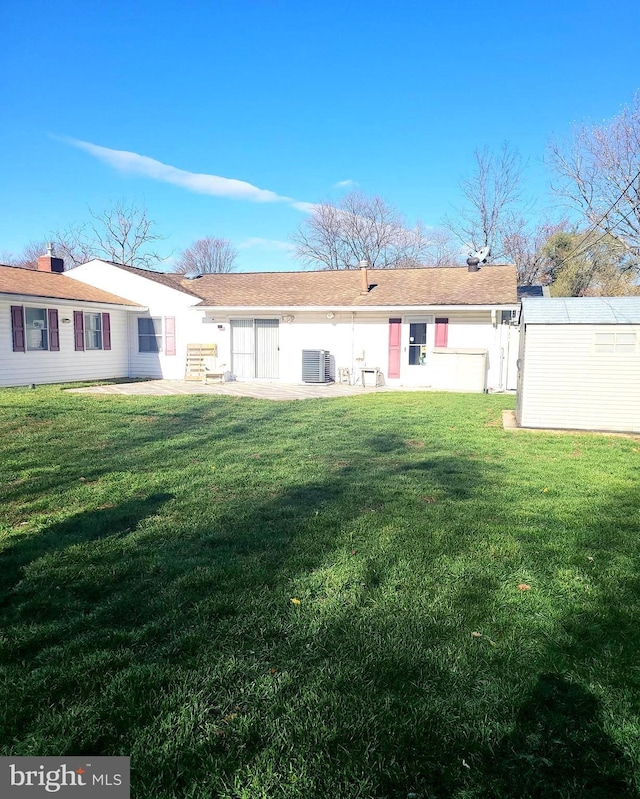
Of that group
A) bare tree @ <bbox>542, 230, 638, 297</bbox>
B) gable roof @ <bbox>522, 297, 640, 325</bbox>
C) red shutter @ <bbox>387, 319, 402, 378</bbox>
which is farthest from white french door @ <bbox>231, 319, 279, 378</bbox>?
bare tree @ <bbox>542, 230, 638, 297</bbox>

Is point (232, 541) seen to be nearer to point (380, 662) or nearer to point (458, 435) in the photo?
point (380, 662)

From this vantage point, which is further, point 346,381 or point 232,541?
point 346,381

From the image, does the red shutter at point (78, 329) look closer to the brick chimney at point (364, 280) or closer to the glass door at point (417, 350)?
the brick chimney at point (364, 280)

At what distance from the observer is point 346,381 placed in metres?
15.9

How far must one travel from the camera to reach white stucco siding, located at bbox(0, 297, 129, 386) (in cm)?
1311

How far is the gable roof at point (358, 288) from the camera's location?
49.4 ft

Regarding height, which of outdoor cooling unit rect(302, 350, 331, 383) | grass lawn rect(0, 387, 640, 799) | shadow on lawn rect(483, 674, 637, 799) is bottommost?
shadow on lawn rect(483, 674, 637, 799)

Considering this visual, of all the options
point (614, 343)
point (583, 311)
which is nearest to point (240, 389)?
point (583, 311)

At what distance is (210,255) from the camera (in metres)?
48.0

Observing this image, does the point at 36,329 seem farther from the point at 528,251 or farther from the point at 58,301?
the point at 528,251

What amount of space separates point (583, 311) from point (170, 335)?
12.5 meters

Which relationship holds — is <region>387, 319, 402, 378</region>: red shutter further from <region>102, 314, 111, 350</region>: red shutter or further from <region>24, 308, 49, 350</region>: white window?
<region>24, 308, 49, 350</region>: white window

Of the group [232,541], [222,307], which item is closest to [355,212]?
[222,307]

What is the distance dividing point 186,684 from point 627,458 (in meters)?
5.95
